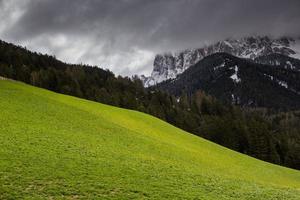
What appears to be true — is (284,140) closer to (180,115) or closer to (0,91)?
(180,115)

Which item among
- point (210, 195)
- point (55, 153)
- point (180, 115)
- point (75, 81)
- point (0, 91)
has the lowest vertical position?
point (210, 195)

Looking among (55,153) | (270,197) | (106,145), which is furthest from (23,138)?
(270,197)

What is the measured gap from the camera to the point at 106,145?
4775cm

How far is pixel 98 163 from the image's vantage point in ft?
123

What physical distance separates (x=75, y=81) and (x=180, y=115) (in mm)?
51125

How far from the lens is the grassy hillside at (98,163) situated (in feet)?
98.3

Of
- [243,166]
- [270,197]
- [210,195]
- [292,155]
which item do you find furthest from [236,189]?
[292,155]

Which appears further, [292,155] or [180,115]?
[180,115]

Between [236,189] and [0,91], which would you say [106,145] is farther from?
[0,91]

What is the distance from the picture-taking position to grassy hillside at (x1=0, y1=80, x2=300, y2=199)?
1180 inches

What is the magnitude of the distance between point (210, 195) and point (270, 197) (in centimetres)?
619

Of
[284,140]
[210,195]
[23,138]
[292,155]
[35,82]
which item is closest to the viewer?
[210,195]

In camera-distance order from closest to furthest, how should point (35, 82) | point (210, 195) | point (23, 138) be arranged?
point (210, 195) < point (23, 138) < point (35, 82)

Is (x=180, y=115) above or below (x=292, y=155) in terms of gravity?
above
